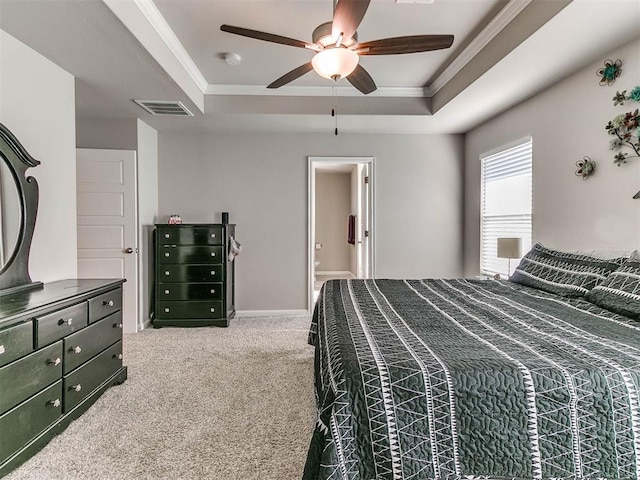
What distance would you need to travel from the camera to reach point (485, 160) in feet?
13.5

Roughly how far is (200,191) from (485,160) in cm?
356

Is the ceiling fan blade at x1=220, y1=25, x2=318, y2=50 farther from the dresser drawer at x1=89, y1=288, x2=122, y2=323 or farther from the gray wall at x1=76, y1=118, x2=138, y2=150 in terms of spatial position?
the gray wall at x1=76, y1=118, x2=138, y2=150

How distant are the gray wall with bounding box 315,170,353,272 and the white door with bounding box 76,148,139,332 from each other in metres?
4.56

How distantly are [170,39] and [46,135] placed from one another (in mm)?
1164

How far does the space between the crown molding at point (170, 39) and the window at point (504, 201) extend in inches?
128

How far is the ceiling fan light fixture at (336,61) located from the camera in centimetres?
193

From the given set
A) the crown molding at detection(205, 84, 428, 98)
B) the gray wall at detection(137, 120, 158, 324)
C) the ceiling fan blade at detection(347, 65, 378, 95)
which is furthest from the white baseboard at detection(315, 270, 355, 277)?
the ceiling fan blade at detection(347, 65, 378, 95)

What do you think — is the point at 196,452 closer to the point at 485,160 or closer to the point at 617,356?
the point at 617,356

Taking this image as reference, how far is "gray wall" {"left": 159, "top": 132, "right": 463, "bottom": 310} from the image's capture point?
4.46 metres

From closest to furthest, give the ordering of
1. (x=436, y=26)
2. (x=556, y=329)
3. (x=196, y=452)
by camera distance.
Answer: (x=556, y=329) → (x=196, y=452) → (x=436, y=26)

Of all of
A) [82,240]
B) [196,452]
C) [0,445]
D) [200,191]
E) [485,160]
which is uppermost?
[485,160]

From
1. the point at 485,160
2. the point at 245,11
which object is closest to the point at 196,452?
the point at 245,11

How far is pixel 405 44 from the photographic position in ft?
6.47

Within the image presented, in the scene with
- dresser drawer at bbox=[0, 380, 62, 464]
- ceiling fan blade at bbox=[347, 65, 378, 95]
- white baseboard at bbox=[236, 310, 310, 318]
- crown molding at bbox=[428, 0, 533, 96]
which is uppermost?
crown molding at bbox=[428, 0, 533, 96]
